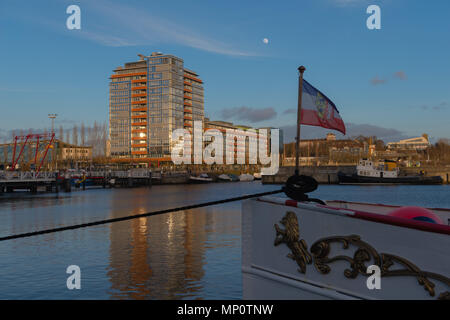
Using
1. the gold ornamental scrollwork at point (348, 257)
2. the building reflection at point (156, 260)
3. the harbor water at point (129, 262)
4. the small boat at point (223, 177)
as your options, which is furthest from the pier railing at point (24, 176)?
the small boat at point (223, 177)

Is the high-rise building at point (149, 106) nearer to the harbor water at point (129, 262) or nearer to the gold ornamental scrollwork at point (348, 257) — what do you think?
the harbor water at point (129, 262)

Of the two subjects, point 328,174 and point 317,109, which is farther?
point 328,174

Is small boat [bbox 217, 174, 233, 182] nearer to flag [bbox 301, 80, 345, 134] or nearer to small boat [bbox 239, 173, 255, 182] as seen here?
small boat [bbox 239, 173, 255, 182]

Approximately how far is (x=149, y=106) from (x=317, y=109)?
15667 centimetres

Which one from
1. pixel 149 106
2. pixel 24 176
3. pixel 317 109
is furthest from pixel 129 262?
pixel 149 106

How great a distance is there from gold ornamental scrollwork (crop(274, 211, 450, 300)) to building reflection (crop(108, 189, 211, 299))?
4.99m

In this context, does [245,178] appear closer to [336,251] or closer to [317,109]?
[317,109]

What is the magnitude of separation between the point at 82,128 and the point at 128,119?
1206 inches

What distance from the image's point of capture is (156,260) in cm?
1558

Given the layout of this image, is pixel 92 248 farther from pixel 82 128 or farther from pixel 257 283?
pixel 82 128

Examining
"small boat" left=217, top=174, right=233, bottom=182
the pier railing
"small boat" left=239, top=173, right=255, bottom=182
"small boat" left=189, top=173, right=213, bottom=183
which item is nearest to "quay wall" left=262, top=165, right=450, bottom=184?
"small boat" left=189, top=173, right=213, bottom=183

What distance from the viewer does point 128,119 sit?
543 ft
